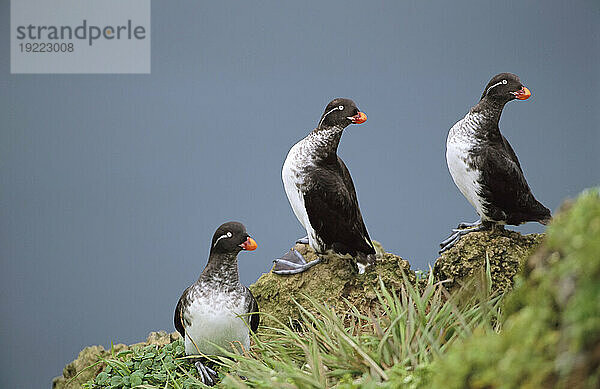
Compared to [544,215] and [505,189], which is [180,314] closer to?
[505,189]

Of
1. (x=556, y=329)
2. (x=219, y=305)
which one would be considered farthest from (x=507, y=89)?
(x=556, y=329)

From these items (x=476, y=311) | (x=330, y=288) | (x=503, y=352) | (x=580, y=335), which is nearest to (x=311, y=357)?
(x=476, y=311)

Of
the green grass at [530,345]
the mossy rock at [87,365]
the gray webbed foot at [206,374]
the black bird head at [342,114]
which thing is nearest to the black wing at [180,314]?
the gray webbed foot at [206,374]

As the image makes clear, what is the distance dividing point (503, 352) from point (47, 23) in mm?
3415

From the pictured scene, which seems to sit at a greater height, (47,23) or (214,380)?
(47,23)

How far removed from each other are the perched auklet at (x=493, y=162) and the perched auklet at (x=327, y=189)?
40cm

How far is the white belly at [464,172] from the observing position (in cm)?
216

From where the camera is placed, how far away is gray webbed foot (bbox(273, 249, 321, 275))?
2.42m

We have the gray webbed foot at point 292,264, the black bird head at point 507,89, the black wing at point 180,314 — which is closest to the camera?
the black wing at point 180,314

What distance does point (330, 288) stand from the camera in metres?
2.34

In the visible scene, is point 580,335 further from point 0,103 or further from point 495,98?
point 0,103

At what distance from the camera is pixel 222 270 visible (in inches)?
74.8

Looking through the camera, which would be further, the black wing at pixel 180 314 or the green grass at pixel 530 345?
the black wing at pixel 180 314

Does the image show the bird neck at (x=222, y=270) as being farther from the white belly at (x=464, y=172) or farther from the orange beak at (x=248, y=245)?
the white belly at (x=464, y=172)
